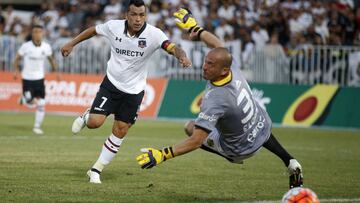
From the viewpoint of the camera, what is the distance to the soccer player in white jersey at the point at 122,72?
12.5 metres

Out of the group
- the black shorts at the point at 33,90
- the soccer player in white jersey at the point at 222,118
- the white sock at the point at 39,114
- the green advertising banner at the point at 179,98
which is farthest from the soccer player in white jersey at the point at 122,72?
the green advertising banner at the point at 179,98

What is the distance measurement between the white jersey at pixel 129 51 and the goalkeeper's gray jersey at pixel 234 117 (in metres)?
2.64

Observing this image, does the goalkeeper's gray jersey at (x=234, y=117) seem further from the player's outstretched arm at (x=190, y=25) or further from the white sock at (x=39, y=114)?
the white sock at (x=39, y=114)

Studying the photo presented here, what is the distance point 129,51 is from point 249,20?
16.6 metres

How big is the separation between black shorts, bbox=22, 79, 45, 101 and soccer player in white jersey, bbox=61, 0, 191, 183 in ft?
29.9

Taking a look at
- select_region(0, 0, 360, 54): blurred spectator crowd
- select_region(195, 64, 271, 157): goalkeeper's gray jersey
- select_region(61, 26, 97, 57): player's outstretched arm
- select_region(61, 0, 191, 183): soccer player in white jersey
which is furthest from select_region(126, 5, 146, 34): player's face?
select_region(0, 0, 360, 54): blurred spectator crowd

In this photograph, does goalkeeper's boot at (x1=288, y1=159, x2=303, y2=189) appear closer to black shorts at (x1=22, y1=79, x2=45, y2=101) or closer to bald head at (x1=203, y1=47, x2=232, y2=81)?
bald head at (x1=203, y1=47, x2=232, y2=81)

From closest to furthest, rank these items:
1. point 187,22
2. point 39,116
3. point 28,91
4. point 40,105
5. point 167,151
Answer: point 167,151 → point 187,22 → point 39,116 → point 40,105 → point 28,91

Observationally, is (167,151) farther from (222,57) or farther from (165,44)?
(165,44)

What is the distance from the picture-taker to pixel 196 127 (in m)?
9.66

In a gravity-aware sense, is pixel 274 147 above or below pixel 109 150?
above

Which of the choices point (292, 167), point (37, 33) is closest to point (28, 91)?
point (37, 33)

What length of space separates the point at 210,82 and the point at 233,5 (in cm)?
1994

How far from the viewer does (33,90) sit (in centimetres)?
2167
